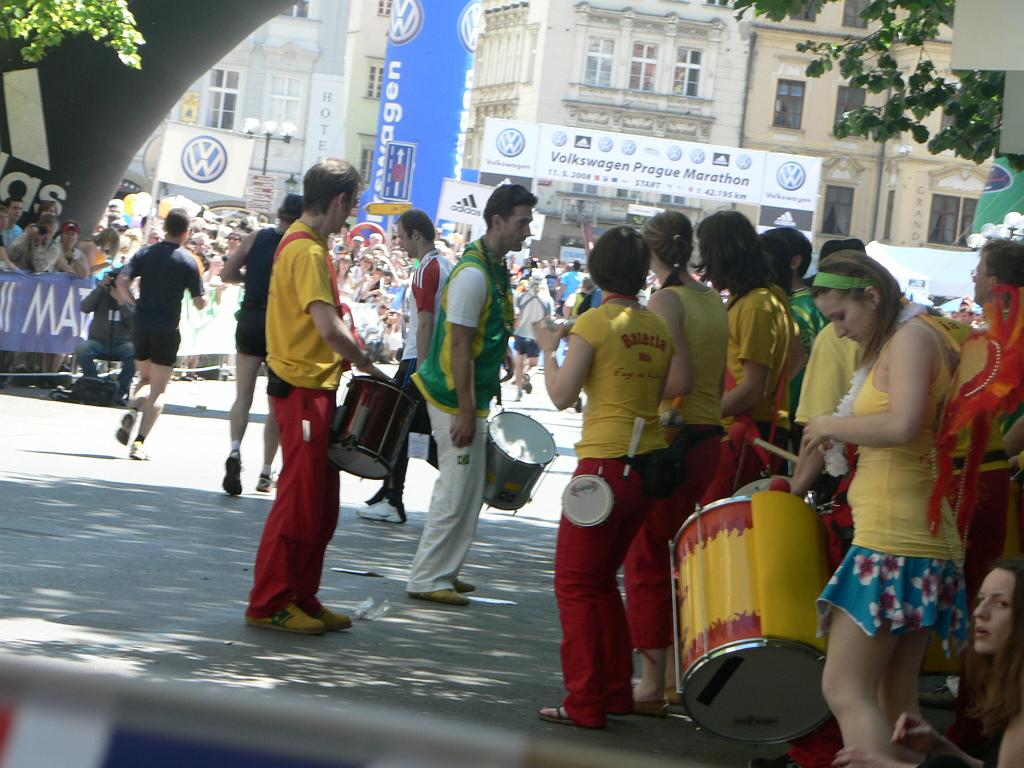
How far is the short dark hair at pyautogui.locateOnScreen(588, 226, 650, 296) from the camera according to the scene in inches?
222

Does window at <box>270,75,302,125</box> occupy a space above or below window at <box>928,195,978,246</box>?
above

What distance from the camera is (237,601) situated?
718 centimetres

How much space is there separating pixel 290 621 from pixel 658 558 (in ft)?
5.34

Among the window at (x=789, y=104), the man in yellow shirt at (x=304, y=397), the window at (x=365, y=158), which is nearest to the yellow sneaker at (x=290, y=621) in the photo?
the man in yellow shirt at (x=304, y=397)

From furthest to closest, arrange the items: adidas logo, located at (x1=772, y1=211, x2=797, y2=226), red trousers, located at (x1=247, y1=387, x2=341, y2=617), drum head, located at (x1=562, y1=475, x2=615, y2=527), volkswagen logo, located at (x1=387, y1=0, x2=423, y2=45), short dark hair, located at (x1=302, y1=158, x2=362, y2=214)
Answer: adidas logo, located at (x1=772, y1=211, x2=797, y2=226)
volkswagen logo, located at (x1=387, y1=0, x2=423, y2=45)
short dark hair, located at (x1=302, y1=158, x2=362, y2=214)
red trousers, located at (x1=247, y1=387, x2=341, y2=617)
drum head, located at (x1=562, y1=475, x2=615, y2=527)

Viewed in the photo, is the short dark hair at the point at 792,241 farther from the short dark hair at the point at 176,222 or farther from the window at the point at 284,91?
the window at the point at 284,91

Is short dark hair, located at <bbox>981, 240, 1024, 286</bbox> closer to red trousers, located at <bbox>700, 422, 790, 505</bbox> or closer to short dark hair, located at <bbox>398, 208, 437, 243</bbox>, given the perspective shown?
red trousers, located at <bbox>700, 422, 790, 505</bbox>

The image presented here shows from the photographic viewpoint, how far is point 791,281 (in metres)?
7.25

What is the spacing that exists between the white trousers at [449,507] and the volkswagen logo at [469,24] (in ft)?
94.2

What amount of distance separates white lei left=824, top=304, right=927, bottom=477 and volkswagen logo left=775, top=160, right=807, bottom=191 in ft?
143

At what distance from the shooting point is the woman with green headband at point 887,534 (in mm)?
4035

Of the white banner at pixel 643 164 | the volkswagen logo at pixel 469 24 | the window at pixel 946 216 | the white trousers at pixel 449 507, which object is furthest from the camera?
the window at pixel 946 216

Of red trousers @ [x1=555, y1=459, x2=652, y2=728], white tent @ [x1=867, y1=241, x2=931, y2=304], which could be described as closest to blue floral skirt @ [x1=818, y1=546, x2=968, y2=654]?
red trousers @ [x1=555, y1=459, x2=652, y2=728]

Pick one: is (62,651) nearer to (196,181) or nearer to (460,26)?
(196,181)
